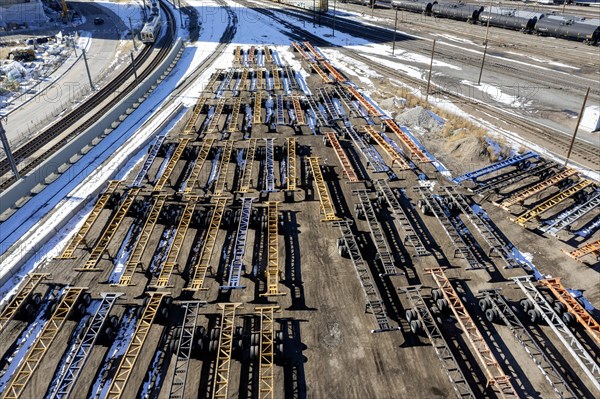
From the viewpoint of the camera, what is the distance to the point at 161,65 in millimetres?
54188

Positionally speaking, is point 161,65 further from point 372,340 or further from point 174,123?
point 372,340

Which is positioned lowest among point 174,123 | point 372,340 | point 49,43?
point 372,340

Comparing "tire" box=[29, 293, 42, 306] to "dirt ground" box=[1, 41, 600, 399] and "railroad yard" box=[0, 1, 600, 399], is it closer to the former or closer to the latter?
"railroad yard" box=[0, 1, 600, 399]

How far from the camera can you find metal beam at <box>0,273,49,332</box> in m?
19.7

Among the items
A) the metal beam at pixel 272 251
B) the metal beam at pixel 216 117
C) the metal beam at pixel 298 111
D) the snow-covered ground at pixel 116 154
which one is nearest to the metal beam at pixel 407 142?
the metal beam at pixel 298 111

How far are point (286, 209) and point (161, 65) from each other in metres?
37.5

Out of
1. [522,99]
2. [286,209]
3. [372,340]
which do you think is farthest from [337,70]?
[372,340]

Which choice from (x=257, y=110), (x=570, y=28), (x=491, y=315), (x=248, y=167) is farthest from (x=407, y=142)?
(x=570, y=28)

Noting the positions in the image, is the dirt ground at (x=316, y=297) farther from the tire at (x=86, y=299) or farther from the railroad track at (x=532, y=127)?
the railroad track at (x=532, y=127)

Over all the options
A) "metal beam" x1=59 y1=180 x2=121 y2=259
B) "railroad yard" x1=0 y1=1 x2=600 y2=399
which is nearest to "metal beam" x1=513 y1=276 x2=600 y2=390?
"railroad yard" x1=0 y1=1 x2=600 y2=399

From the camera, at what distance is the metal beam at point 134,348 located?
16.6 meters

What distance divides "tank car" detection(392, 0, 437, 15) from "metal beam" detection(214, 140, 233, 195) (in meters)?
69.9

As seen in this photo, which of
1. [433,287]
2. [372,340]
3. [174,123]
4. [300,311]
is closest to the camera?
[372,340]

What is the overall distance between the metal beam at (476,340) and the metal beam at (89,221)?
21.4m
